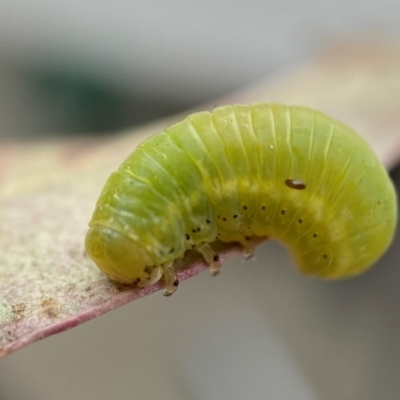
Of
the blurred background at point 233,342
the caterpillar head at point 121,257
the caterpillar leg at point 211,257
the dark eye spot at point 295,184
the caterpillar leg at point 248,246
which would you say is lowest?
the blurred background at point 233,342

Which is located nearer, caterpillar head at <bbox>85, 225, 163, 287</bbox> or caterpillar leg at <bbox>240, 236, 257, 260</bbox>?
caterpillar head at <bbox>85, 225, 163, 287</bbox>

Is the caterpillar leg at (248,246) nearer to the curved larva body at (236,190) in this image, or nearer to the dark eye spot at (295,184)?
the curved larva body at (236,190)

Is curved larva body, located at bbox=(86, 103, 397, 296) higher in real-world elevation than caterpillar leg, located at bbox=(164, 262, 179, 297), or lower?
higher

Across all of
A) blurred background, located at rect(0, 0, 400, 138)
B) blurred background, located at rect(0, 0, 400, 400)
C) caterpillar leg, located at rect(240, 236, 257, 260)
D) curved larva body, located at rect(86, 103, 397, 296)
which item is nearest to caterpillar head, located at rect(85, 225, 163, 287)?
curved larva body, located at rect(86, 103, 397, 296)

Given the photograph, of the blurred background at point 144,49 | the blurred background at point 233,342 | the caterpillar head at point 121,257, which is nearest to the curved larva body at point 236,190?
the caterpillar head at point 121,257

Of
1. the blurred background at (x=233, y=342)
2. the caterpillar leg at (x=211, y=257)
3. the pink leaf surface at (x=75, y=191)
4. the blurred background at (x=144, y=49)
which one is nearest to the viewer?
the pink leaf surface at (x=75, y=191)

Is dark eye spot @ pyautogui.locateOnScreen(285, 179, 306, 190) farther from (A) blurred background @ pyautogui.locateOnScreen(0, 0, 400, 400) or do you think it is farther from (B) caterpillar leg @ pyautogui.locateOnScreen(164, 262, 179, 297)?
(A) blurred background @ pyautogui.locateOnScreen(0, 0, 400, 400)

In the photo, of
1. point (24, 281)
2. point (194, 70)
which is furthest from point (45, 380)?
point (194, 70)
